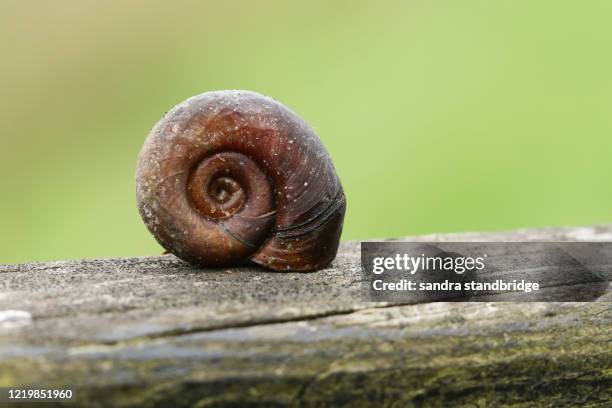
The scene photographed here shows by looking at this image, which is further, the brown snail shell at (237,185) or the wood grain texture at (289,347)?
the brown snail shell at (237,185)

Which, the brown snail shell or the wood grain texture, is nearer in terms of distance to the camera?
the wood grain texture

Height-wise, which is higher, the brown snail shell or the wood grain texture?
the brown snail shell

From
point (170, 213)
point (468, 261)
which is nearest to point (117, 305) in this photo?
point (170, 213)

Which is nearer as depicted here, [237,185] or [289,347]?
[289,347]

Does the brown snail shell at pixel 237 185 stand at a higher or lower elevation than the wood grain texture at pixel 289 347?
higher
